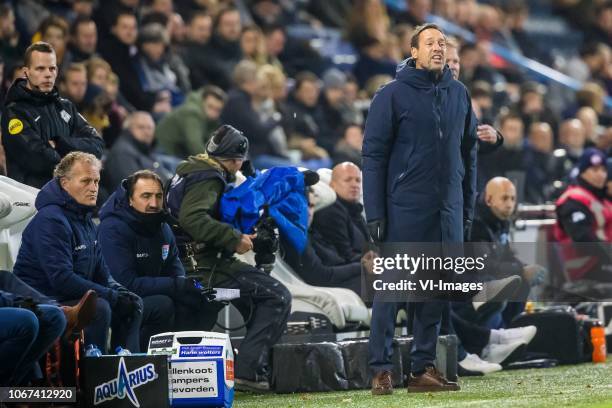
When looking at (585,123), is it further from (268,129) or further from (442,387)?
(442,387)

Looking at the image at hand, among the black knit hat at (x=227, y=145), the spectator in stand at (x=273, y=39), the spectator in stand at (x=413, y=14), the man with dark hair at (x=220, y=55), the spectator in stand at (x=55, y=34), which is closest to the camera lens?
the black knit hat at (x=227, y=145)

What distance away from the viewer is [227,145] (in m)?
9.37

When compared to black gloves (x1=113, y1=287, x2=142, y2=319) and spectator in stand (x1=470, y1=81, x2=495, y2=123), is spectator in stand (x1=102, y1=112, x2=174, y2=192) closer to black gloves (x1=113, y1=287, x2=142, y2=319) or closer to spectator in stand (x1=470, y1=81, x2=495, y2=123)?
black gloves (x1=113, y1=287, x2=142, y2=319)

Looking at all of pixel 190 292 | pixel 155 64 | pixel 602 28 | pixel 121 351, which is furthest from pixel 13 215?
pixel 602 28

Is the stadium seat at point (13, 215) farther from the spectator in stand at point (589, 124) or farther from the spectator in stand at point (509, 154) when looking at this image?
the spectator in stand at point (589, 124)

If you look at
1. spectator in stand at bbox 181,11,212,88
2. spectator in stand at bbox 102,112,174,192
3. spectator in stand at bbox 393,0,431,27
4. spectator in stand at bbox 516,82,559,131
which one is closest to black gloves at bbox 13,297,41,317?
spectator in stand at bbox 102,112,174,192

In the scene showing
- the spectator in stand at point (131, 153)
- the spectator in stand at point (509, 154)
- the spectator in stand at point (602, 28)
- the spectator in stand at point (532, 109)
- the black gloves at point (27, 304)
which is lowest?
the black gloves at point (27, 304)

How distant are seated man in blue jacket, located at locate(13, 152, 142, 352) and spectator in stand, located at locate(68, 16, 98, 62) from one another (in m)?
4.66

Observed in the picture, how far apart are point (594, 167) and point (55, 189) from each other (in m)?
5.90

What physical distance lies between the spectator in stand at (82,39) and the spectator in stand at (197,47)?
213 centimetres

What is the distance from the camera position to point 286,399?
881cm

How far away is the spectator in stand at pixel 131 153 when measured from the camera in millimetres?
11547

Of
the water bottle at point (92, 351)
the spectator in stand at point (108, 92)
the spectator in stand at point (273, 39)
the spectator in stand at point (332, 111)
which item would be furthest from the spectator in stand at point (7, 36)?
the water bottle at point (92, 351)

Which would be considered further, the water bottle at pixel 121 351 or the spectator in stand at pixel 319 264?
the spectator in stand at pixel 319 264
